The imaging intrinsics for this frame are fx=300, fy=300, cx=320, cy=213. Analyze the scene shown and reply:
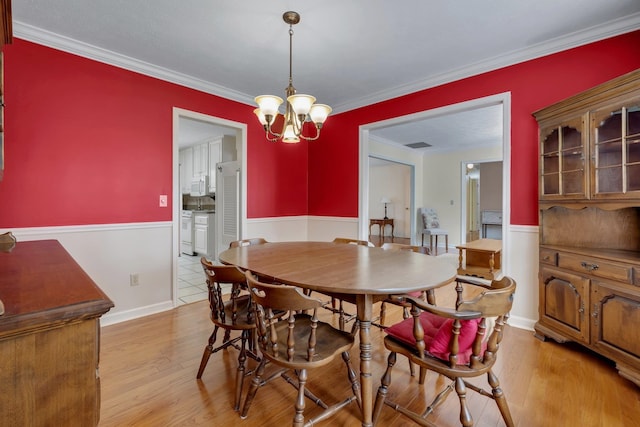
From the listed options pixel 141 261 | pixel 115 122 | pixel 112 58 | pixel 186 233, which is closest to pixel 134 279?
pixel 141 261

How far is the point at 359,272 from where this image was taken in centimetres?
167

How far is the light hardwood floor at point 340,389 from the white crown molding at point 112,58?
2.51 metres

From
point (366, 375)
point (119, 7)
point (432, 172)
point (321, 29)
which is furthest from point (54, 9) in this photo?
point (432, 172)

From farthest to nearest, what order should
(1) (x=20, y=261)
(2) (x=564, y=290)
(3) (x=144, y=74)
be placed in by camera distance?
(3) (x=144, y=74)
(2) (x=564, y=290)
(1) (x=20, y=261)

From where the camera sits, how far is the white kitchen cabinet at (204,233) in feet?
18.4

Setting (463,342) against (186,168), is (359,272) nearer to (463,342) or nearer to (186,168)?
(463,342)

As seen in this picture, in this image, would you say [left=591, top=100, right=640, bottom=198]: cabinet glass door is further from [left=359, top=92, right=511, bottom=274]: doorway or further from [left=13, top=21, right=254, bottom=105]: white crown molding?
[left=13, top=21, right=254, bottom=105]: white crown molding

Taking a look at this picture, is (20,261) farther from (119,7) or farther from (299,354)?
(119,7)

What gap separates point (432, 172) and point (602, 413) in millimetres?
6520

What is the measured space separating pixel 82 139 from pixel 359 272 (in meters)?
2.75

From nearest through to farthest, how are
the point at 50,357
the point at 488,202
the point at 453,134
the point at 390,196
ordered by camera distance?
the point at 50,357 < the point at 453,134 < the point at 488,202 < the point at 390,196

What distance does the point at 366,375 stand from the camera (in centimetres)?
141

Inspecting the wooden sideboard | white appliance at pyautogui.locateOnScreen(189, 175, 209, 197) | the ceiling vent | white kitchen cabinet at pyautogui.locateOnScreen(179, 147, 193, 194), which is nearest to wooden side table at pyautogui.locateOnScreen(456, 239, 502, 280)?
the ceiling vent

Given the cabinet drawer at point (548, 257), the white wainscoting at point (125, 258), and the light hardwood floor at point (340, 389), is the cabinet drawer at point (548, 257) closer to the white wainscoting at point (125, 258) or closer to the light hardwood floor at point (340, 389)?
the light hardwood floor at point (340, 389)
